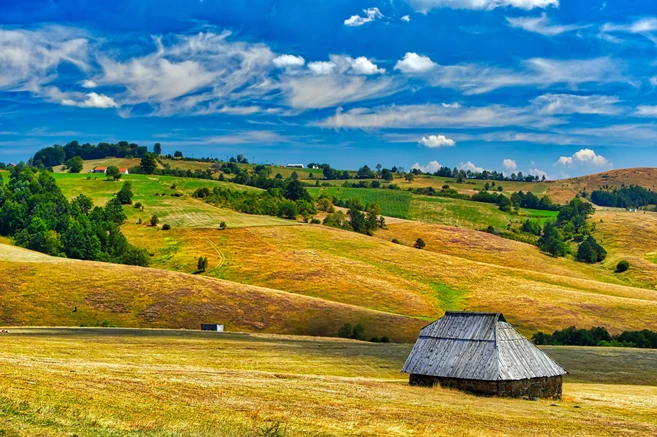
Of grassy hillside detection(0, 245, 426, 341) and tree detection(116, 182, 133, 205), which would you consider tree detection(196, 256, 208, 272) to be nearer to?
grassy hillside detection(0, 245, 426, 341)

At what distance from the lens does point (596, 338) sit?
98.9 metres

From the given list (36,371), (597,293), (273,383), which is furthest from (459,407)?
(597,293)

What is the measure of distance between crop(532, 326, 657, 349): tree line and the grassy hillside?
60.4 ft

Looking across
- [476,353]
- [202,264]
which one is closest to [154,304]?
[202,264]

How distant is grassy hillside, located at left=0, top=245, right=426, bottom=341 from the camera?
93562 mm

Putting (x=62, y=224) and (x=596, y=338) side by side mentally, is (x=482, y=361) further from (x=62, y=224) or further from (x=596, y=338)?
(x=62, y=224)

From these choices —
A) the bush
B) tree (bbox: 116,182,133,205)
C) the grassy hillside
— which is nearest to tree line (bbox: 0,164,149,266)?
tree (bbox: 116,182,133,205)

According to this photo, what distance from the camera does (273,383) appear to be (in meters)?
38.9

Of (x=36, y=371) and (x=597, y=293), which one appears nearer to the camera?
(x=36, y=371)

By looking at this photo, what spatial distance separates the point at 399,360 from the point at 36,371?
37829 mm

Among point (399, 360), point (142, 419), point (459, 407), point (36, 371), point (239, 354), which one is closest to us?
point (142, 419)

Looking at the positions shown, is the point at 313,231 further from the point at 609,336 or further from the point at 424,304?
the point at 609,336

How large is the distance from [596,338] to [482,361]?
6134 centimetres

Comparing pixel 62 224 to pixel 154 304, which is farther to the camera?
pixel 62 224
